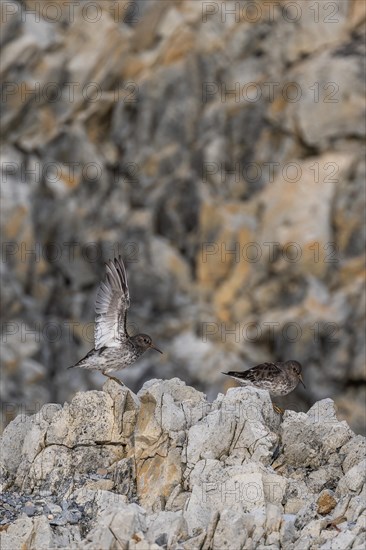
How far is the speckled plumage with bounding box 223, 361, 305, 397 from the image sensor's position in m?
24.2

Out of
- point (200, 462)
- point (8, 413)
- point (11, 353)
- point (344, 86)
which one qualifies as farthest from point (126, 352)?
point (344, 86)

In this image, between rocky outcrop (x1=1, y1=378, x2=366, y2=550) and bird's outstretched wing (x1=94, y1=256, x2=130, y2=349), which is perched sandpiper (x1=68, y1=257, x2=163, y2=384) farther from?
rocky outcrop (x1=1, y1=378, x2=366, y2=550)

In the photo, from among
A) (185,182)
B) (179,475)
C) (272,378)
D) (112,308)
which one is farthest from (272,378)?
(185,182)

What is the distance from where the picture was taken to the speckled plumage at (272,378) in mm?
24250

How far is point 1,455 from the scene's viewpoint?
2167 centimetres

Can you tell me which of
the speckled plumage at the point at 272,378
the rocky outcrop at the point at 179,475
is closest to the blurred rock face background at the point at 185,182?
the speckled plumage at the point at 272,378

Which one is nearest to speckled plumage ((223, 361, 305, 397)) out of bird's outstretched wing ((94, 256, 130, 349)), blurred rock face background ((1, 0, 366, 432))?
bird's outstretched wing ((94, 256, 130, 349))

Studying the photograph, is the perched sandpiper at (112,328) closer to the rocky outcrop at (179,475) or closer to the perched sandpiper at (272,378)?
the rocky outcrop at (179,475)

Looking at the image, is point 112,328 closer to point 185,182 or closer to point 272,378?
point 272,378

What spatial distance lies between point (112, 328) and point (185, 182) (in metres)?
41.0

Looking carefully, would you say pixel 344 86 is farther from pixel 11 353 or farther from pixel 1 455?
pixel 1 455

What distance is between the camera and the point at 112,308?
958 inches

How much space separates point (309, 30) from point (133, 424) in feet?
154

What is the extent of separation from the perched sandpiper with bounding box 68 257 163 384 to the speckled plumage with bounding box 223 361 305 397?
221 centimetres
